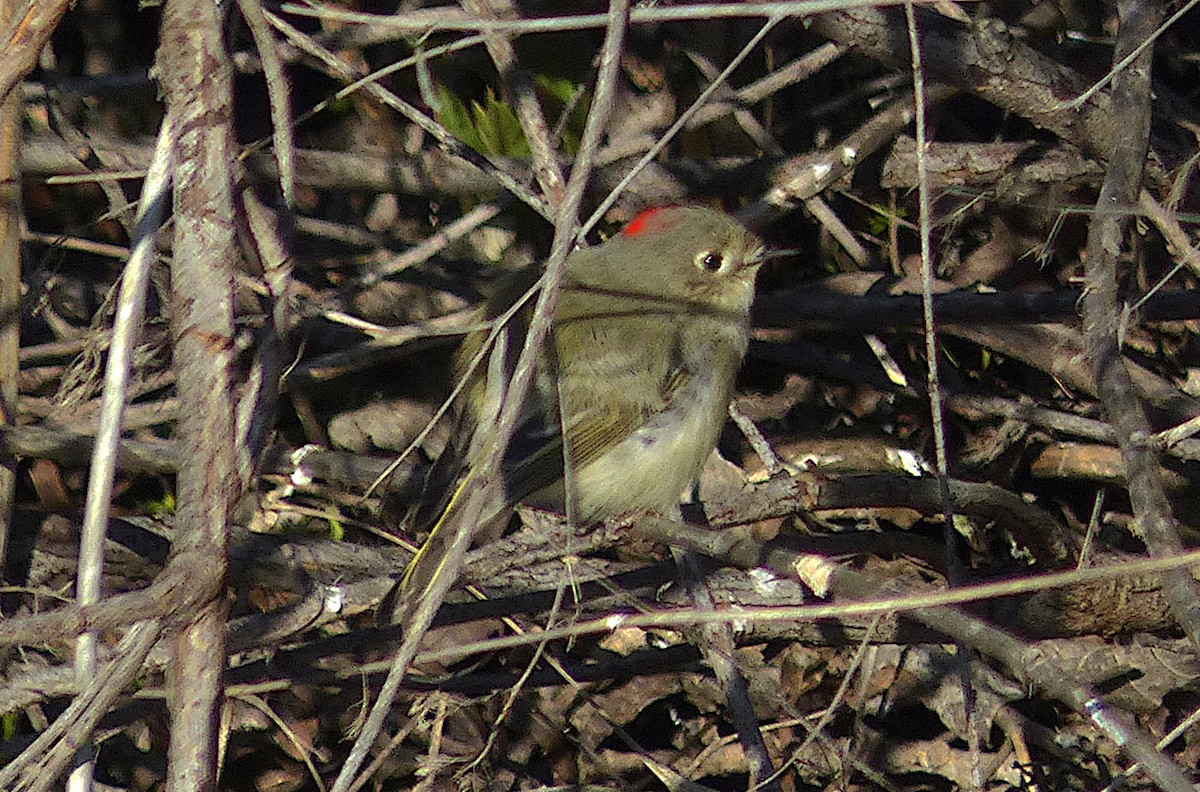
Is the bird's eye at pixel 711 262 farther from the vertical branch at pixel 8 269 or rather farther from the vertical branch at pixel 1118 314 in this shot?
the vertical branch at pixel 8 269

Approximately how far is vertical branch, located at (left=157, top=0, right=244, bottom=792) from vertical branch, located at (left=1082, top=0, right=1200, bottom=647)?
152cm

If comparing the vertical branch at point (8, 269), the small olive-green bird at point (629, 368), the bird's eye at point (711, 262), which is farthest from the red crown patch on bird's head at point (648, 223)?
the vertical branch at point (8, 269)

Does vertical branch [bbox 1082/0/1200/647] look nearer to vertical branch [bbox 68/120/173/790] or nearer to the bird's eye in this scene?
the bird's eye

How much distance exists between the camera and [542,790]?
11.8 feet

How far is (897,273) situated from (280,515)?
195cm

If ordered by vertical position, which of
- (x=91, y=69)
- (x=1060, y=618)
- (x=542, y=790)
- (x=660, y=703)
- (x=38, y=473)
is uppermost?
(x=91, y=69)

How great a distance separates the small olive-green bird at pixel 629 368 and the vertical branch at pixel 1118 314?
119cm

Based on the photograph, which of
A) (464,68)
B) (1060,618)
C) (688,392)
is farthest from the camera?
(464,68)

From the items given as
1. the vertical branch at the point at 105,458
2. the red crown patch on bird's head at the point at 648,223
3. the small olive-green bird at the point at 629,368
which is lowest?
the small olive-green bird at the point at 629,368

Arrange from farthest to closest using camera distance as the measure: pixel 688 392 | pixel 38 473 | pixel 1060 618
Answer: pixel 38 473 → pixel 688 392 → pixel 1060 618

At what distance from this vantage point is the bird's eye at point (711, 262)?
4062 mm

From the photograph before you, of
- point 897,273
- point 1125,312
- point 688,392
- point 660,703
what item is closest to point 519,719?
point 660,703

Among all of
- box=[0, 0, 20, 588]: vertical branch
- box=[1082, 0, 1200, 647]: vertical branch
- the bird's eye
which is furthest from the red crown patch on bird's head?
box=[0, 0, 20, 588]: vertical branch

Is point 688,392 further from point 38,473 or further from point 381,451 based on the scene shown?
point 38,473
